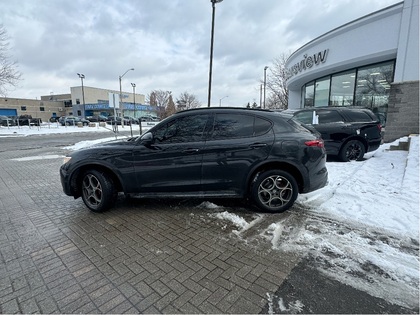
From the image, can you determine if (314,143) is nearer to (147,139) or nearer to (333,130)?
(147,139)

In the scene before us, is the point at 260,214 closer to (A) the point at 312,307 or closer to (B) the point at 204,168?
(B) the point at 204,168

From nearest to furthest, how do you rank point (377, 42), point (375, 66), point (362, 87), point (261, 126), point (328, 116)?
point (261, 126)
point (328, 116)
point (377, 42)
point (375, 66)
point (362, 87)

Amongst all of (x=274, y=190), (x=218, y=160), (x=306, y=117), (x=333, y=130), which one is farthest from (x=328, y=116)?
(x=218, y=160)

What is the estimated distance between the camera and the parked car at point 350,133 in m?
7.62

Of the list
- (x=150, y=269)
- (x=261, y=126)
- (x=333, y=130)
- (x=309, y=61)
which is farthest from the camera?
(x=309, y=61)

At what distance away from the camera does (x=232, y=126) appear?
4.02m

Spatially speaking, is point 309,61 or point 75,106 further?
point 75,106

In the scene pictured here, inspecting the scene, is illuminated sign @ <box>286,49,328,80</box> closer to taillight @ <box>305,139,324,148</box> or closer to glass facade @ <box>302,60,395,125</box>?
glass facade @ <box>302,60,395,125</box>

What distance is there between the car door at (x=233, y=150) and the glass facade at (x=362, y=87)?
10.6m

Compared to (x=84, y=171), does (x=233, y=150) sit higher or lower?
higher

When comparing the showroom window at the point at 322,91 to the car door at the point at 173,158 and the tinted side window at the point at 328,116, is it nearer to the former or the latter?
the tinted side window at the point at 328,116

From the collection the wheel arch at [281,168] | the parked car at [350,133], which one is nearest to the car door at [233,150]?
the wheel arch at [281,168]

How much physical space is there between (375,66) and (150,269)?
45.5 feet

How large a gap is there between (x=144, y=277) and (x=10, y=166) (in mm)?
8848
